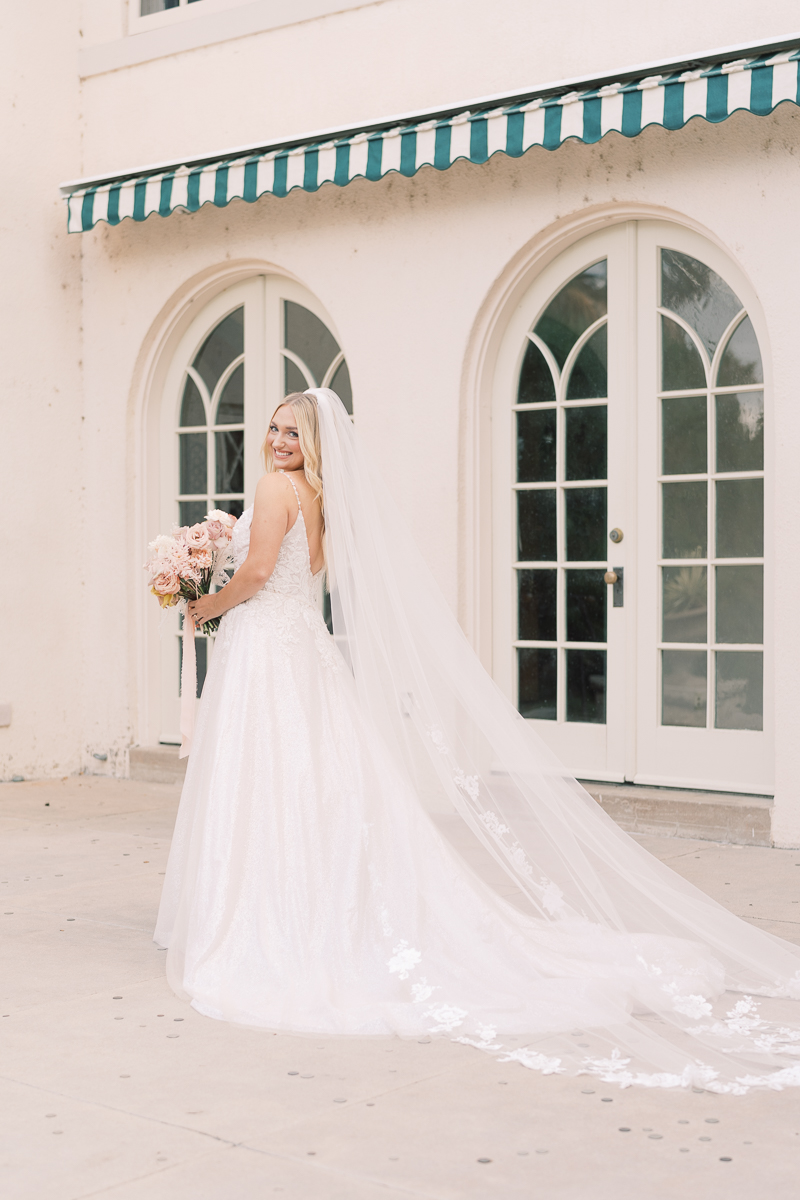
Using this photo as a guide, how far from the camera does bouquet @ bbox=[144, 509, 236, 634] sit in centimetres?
437

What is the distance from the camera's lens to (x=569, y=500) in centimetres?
661

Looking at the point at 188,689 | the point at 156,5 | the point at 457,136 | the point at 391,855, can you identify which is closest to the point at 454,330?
the point at 457,136

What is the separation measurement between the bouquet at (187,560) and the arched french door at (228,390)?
2.98 metres

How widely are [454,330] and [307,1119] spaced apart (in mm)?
4494

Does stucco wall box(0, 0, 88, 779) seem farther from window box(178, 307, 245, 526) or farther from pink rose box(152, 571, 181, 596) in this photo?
pink rose box(152, 571, 181, 596)

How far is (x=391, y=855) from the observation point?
3.99m

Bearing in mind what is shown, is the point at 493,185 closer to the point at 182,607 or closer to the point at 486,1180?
the point at 182,607

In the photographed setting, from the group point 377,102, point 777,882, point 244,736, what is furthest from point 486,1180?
point 377,102

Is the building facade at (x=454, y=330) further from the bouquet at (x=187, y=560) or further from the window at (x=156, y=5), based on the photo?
the bouquet at (x=187, y=560)

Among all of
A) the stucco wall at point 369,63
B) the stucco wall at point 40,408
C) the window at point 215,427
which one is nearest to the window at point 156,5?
the stucco wall at point 369,63

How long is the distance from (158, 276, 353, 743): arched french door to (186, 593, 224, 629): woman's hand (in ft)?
10.2

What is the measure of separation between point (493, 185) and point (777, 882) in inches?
136

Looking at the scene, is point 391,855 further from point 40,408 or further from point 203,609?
point 40,408

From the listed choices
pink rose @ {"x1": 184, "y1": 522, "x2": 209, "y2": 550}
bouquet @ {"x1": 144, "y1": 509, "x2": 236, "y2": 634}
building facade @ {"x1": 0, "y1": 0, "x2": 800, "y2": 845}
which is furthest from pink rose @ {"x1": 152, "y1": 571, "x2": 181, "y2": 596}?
building facade @ {"x1": 0, "y1": 0, "x2": 800, "y2": 845}
